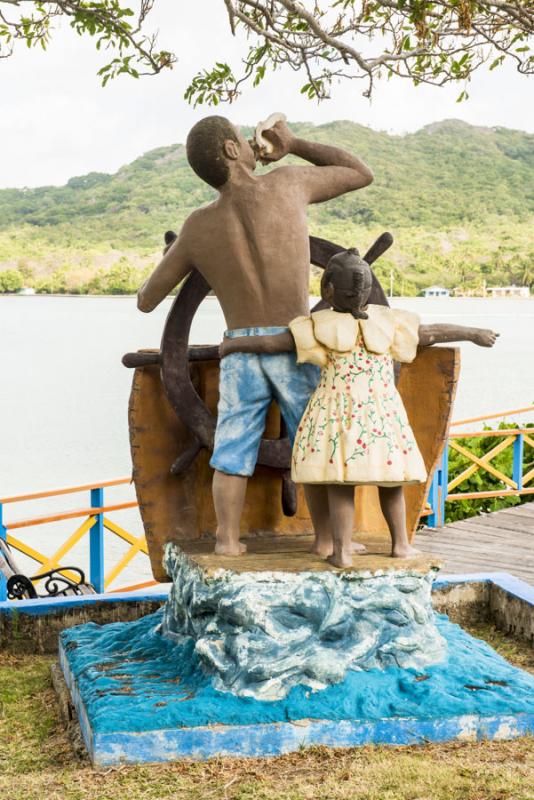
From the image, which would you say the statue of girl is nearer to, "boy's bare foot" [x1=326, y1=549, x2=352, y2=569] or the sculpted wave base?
"boy's bare foot" [x1=326, y1=549, x2=352, y2=569]

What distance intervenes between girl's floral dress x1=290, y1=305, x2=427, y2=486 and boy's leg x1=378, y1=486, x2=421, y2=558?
104 mm

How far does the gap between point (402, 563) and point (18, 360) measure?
1133 inches

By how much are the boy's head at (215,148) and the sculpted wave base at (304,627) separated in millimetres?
1420

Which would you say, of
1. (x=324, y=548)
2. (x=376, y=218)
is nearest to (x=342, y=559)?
(x=324, y=548)

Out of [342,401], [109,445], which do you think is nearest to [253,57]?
[342,401]

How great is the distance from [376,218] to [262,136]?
16.8 metres

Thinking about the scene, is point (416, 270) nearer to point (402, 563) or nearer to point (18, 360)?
point (18, 360)

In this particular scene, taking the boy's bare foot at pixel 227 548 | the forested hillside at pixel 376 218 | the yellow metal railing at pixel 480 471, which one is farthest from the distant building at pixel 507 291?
the boy's bare foot at pixel 227 548

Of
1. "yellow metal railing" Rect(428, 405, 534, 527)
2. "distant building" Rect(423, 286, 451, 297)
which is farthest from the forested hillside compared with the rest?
"yellow metal railing" Rect(428, 405, 534, 527)

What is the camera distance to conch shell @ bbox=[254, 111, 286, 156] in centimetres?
385

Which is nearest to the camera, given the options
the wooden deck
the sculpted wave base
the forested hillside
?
the sculpted wave base

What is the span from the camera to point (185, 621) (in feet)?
12.7

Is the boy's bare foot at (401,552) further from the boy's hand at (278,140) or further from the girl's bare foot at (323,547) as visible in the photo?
the boy's hand at (278,140)

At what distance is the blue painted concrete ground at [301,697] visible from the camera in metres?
3.32
